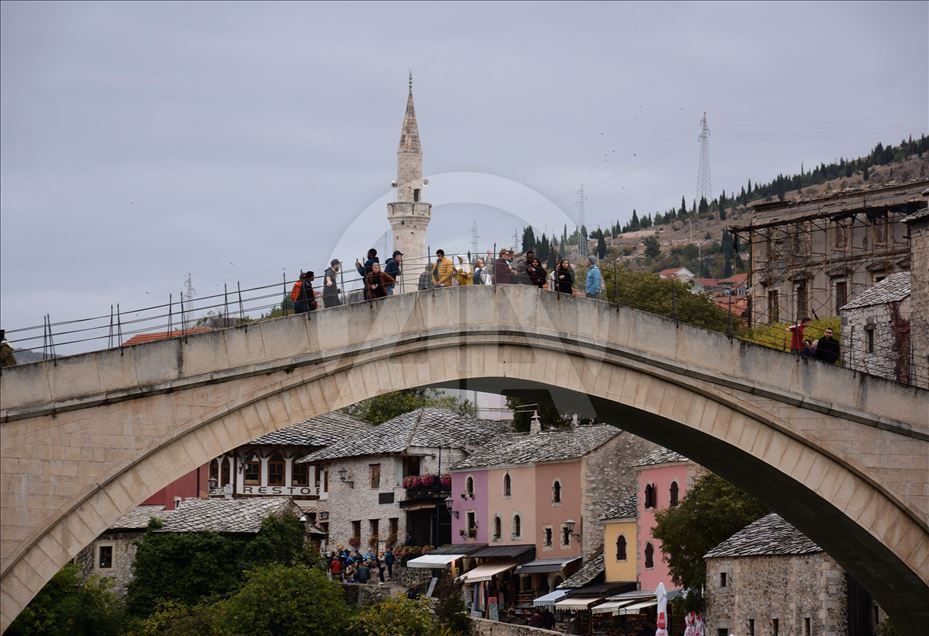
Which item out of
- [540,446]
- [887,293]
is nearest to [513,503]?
[540,446]

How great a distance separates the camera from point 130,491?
2661 cm

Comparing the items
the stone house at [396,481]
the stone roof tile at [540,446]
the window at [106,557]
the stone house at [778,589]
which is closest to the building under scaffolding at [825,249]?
the stone roof tile at [540,446]

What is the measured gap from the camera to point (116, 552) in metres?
65.6

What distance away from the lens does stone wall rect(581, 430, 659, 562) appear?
65.0 m

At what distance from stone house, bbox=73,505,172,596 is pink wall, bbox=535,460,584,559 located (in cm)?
1411

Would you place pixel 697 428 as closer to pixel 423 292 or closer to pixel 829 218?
pixel 423 292

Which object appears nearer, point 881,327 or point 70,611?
point 881,327

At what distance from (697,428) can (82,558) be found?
127 ft

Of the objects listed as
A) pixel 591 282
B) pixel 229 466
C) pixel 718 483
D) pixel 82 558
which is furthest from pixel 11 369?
pixel 229 466

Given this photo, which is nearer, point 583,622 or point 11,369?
point 11,369

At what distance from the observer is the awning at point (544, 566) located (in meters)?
64.1

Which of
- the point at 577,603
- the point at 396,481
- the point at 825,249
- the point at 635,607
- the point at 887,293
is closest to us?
the point at 635,607

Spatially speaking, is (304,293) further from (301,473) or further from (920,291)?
(301,473)

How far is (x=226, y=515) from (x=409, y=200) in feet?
114
